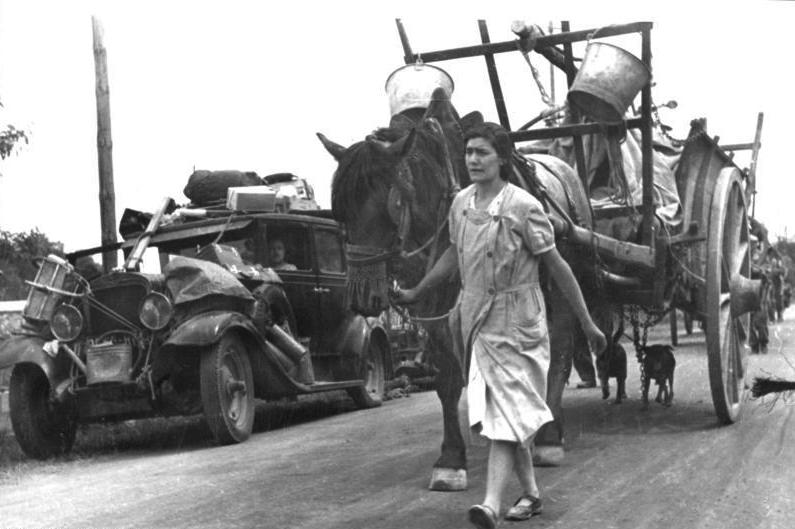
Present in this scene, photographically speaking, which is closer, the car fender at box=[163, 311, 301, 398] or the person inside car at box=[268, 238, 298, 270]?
the car fender at box=[163, 311, 301, 398]

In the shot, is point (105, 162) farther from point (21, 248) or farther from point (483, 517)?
point (483, 517)

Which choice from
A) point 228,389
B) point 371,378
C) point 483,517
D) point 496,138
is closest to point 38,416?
point 228,389

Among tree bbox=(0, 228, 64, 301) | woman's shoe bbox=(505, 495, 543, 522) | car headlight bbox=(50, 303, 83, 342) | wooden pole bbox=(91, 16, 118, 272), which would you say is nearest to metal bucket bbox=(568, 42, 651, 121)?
woman's shoe bbox=(505, 495, 543, 522)

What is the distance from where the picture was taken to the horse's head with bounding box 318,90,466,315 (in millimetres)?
5973

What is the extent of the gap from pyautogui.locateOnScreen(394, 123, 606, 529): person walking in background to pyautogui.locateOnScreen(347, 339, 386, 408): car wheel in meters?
6.79

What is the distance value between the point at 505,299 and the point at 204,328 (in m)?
4.46

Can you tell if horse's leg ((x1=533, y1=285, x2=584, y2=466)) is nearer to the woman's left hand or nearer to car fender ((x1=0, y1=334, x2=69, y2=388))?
the woman's left hand

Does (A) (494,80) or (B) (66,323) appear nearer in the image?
(A) (494,80)

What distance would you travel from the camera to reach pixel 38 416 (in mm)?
9406

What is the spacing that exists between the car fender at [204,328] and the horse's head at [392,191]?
3.02 metres

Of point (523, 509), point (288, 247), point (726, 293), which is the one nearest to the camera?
point (523, 509)

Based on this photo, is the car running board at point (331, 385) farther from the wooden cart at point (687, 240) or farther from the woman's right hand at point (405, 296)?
the woman's right hand at point (405, 296)

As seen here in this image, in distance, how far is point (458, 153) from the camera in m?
6.12

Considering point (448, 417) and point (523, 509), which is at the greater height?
point (448, 417)
